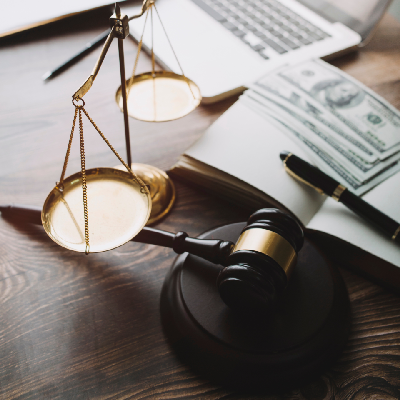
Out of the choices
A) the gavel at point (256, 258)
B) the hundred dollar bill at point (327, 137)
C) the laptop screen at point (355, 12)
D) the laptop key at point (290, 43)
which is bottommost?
the gavel at point (256, 258)

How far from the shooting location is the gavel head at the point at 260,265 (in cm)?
46

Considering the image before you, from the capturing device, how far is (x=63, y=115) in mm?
869

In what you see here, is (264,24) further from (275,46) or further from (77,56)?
(77,56)

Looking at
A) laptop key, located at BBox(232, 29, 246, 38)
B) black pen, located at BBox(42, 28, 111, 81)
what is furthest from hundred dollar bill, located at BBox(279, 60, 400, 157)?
black pen, located at BBox(42, 28, 111, 81)

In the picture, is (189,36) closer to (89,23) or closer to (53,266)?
(89,23)

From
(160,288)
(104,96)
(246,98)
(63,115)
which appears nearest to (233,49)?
Answer: (246,98)

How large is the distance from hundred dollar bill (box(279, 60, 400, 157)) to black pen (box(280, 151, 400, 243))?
0.18 meters

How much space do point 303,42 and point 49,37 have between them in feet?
2.33

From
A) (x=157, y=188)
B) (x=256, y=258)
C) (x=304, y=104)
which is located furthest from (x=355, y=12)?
(x=256, y=258)

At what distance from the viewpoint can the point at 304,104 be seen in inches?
33.0

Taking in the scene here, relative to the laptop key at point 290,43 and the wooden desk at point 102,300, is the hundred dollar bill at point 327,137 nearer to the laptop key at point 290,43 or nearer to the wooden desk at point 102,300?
the wooden desk at point 102,300

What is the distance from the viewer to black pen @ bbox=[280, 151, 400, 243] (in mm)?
598

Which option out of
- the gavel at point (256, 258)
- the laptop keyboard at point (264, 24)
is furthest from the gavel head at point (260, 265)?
the laptop keyboard at point (264, 24)

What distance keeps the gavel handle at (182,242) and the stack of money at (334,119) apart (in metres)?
0.30
